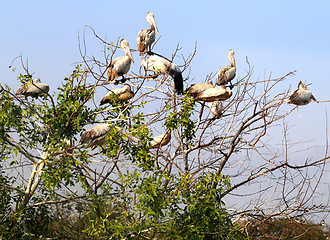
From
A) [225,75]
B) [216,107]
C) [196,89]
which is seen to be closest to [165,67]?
[196,89]

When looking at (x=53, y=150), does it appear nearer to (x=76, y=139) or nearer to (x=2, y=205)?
(x=76, y=139)

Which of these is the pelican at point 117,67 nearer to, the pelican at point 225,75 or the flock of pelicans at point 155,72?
the flock of pelicans at point 155,72

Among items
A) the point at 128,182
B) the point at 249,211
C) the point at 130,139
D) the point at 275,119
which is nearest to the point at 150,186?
the point at 128,182

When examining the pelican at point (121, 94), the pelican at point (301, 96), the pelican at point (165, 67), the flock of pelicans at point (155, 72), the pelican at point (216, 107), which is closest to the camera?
the flock of pelicans at point (155, 72)

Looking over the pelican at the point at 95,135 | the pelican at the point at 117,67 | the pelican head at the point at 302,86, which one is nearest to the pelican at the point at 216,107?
the pelican head at the point at 302,86

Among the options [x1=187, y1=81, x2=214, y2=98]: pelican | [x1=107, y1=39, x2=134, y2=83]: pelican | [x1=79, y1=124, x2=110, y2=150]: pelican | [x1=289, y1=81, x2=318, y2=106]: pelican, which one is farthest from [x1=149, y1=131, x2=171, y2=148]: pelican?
[x1=289, y1=81, x2=318, y2=106]: pelican

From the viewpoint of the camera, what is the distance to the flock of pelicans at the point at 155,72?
771 cm

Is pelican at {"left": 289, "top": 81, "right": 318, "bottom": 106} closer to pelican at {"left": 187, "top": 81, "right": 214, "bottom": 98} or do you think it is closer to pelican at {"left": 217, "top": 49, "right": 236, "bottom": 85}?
pelican at {"left": 217, "top": 49, "right": 236, "bottom": 85}

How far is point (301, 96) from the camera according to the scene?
8656 millimetres

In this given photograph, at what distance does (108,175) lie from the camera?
7477 mm

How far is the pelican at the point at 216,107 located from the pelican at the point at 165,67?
0.67 metres

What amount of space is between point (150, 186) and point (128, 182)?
1.23 feet

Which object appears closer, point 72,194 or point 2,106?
point 72,194

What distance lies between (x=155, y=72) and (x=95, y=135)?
166 centimetres
